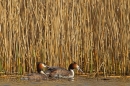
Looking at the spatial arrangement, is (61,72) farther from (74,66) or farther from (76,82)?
(76,82)

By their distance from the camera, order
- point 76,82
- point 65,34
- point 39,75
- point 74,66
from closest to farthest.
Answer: point 76,82, point 74,66, point 39,75, point 65,34

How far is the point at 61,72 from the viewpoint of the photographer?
38.8 feet

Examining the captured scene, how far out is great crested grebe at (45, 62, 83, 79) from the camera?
1156 cm

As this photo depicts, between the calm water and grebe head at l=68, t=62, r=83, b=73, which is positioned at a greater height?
grebe head at l=68, t=62, r=83, b=73

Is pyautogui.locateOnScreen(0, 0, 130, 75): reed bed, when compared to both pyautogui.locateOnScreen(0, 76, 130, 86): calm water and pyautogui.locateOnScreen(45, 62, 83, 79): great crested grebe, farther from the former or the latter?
pyautogui.locateOnScreen(0, 76, 130, 86): calm water

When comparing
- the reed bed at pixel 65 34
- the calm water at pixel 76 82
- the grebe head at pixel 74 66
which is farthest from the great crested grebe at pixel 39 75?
the grebe head at pixel 74 66

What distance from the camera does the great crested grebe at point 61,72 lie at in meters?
11.6

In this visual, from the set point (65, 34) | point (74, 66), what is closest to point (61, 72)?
point (74, 66)

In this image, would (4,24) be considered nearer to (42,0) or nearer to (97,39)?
(42,0)

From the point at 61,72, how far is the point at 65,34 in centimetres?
83

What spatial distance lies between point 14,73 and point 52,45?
100cm

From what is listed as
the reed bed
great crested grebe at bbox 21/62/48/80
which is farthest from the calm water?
the reed bed

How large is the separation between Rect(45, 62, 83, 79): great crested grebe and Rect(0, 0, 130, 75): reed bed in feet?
0.53

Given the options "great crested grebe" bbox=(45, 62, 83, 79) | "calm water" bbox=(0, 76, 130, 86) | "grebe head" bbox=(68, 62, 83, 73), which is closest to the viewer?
"calm water" bbox=(0, 76, 130, 86)
